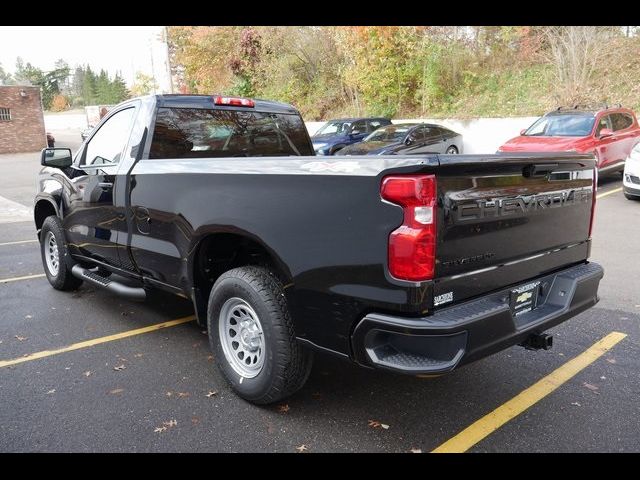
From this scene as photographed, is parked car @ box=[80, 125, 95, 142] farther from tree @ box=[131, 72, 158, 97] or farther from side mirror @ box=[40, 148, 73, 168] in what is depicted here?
tree @ box=[131, 72, 158, 97]

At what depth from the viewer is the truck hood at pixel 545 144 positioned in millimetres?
10906

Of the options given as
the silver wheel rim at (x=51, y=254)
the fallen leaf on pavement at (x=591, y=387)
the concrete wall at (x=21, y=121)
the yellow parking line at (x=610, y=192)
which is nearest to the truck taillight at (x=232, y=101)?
the silver wheel rim at (x=51, y=254)

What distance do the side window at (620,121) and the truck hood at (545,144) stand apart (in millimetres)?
1671

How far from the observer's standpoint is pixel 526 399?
3.42m

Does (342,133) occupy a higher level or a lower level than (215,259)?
higher

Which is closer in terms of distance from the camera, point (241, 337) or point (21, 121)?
point (241, 337)

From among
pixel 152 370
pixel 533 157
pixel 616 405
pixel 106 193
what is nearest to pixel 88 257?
pixel 106 193

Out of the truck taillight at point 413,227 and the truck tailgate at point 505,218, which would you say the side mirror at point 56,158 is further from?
the truck tailgate at point 505,218

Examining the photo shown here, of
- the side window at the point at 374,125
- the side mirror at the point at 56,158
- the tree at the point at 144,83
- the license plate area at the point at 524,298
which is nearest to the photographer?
the license plate area at the point at 524,298

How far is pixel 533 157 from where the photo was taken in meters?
2.93

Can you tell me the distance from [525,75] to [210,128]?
61.6 feet

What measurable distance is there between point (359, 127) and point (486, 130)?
4601 mm

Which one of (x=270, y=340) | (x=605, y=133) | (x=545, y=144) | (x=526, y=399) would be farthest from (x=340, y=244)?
(x=605, y=133)

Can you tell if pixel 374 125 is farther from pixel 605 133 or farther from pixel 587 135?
pixel 605 133
